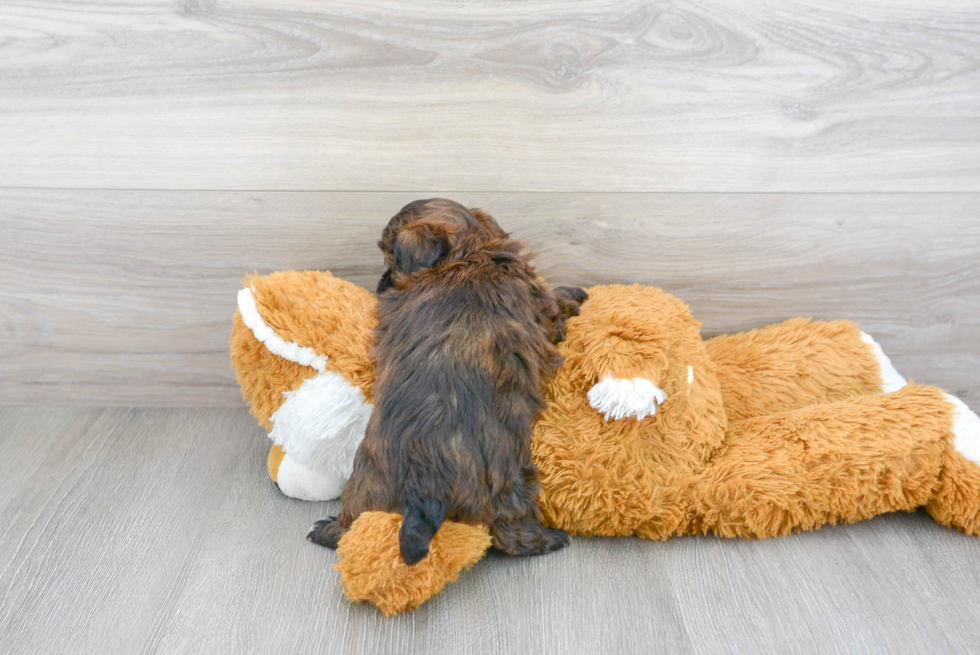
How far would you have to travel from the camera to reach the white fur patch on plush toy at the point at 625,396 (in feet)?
2.91

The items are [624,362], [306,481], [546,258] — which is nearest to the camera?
[624,362]

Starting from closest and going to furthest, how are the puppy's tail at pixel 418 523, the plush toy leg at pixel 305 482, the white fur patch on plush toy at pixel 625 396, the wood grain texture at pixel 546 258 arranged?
the puppy's tail at pixel 418 523 < the white fur patch on plush toy at pixel 625 396 < the plush toy leg at pixel 305 482 < the wood grain texture at pixel 546 258

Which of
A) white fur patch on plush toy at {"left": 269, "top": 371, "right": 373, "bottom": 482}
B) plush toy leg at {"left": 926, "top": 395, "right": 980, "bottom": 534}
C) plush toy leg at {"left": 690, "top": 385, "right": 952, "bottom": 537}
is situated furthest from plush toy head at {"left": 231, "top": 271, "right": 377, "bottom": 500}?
plush toy leg at {"left": 926, "top": 395, "right": 980, "bottom": 534}

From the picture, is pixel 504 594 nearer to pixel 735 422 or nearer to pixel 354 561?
pixel 354 561

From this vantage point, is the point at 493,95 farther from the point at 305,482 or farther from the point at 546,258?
the point at 305,482

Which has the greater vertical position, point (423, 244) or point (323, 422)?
point (423, 244)

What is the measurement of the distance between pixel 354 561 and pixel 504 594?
0.19 meters

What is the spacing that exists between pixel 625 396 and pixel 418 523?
301 millimetres

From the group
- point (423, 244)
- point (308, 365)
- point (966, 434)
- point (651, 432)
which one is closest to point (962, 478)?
point (966, 434)

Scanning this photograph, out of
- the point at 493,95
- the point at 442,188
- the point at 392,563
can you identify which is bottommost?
the point at 392,563

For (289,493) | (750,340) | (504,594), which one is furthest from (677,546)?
(289,493)

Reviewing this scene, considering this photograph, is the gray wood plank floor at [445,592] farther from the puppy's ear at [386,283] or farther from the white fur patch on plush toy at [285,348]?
the puppy's ear at [386,283]

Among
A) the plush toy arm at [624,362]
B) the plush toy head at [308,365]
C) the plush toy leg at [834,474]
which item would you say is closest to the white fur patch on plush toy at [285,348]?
the plush toy head at [308,365]

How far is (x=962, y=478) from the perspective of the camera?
95cm
